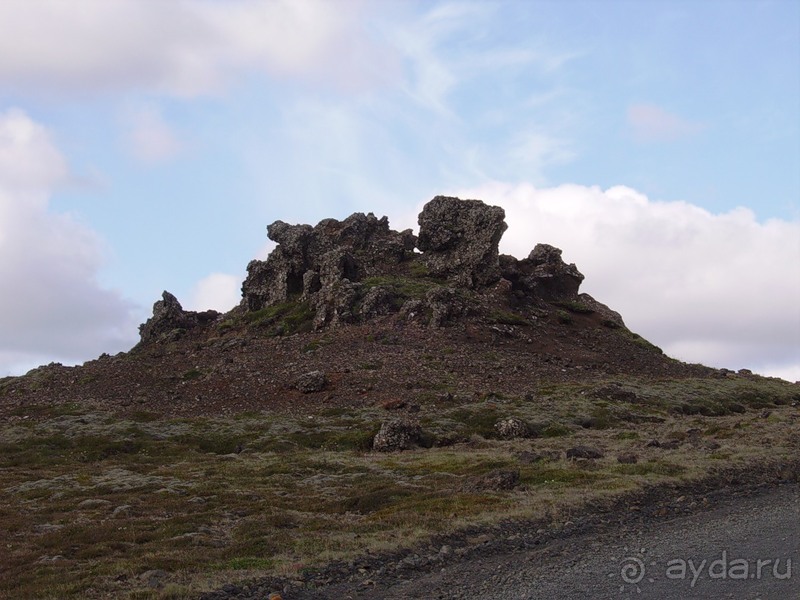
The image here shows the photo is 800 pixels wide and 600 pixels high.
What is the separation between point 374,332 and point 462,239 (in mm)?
22891

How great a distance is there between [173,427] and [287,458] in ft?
49.6

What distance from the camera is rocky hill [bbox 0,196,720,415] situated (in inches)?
2719

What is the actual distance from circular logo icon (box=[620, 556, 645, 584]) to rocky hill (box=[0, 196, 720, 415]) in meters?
40.9

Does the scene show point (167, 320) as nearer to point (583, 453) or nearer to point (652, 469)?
point (583, 453)

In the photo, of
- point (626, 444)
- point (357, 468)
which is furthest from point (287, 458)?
point (626, 444)

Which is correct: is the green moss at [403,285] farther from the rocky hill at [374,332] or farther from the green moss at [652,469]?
the green moss at [652,469]

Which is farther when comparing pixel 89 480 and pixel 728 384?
pixel 728 384

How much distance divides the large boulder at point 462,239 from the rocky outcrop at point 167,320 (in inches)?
1302

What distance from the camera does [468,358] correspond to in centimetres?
7388

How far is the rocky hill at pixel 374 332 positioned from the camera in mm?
69062

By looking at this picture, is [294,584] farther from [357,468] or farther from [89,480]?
[89,480]

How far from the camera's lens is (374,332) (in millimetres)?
80188

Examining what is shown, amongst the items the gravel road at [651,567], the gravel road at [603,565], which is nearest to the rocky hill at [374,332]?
the gravel road at [603,565]

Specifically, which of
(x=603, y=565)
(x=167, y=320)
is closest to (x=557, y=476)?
(x=603, y=565)
